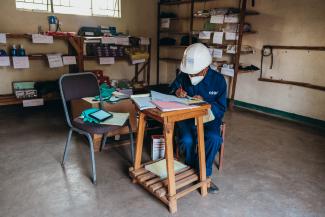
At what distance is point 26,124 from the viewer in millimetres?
3387

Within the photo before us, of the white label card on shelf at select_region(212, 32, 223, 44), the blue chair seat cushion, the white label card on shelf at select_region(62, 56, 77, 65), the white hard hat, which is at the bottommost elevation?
the blue chair seat cushion

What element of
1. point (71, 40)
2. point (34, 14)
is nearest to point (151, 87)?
point (71, 40)

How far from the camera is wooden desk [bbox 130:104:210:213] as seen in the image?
162cm

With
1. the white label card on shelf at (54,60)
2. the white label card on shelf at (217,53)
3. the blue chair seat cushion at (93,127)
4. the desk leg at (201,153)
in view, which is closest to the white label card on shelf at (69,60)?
the white label card on shelf at (54,60)

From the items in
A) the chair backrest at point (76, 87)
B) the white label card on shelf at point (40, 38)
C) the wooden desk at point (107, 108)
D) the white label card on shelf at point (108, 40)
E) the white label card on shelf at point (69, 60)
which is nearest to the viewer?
the chair backrest at point (76, 87)

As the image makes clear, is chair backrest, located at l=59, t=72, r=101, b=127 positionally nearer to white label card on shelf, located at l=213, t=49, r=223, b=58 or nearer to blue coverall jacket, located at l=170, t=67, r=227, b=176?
blue coverall jacket, located at l=170, t=67, r=227, b=176

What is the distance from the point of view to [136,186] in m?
2.05

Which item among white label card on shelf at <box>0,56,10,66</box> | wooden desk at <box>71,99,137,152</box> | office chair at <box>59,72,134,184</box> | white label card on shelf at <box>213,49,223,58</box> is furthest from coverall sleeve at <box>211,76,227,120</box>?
white label card on shelf at <box>0,56,10,66</box>

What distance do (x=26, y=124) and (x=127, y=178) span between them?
1.95 m

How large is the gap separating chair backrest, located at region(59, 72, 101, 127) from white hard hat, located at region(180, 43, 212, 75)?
96 cm

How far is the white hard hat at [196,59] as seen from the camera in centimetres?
189

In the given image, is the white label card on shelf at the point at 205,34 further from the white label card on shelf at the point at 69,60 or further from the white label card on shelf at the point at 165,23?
the white label card on shelf at the point at 69,60

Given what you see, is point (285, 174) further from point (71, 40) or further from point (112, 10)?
point (112, 10)

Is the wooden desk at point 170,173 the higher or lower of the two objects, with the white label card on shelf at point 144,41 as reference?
lower
